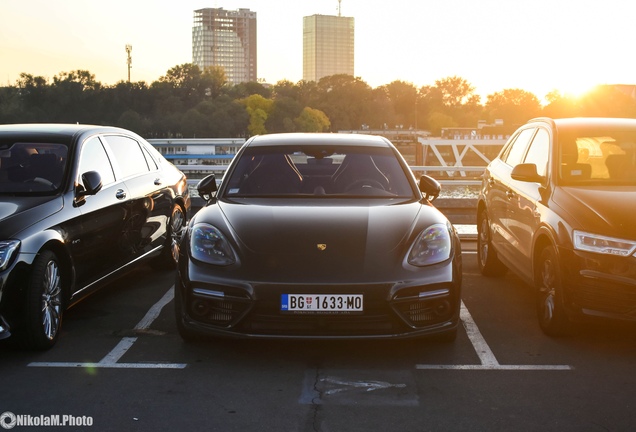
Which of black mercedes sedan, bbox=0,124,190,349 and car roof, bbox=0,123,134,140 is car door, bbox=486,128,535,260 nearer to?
black mercedes sedan, bbox=0,124,190,349

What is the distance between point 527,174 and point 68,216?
3.42 metres

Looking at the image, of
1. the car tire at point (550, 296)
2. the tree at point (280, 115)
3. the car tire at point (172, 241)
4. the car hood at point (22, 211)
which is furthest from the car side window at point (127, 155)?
the tree at point (280, 115)

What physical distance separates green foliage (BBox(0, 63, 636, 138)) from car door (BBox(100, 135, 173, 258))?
4562 inches

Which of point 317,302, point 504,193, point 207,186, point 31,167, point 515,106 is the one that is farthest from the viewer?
point 515,106

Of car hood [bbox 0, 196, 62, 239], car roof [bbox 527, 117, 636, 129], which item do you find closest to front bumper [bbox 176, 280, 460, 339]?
car hood [bbox 0, 196, 62, 239]

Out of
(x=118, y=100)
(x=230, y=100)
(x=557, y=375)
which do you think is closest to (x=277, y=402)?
(x=557, y=375)

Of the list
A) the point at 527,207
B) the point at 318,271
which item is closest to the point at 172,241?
the point at 527,207

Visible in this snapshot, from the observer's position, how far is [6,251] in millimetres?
5258

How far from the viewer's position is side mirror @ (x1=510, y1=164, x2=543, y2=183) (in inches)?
259

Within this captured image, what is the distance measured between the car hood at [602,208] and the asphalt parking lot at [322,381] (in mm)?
831

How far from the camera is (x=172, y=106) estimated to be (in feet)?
520

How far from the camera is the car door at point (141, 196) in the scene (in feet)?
24.6

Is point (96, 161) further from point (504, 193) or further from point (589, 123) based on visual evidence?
point (589, 123)

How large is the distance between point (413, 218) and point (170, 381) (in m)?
1.96
